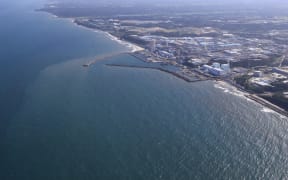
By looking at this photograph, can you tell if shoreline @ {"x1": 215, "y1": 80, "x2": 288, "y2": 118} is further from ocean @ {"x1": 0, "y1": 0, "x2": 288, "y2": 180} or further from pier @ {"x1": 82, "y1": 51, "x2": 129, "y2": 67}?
pier @ {"x1": 82, "y1": 51, "x2": 129, "y2": 67}

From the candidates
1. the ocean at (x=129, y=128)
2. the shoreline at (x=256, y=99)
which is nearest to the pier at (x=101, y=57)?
the ocean at (x=129, y=128)

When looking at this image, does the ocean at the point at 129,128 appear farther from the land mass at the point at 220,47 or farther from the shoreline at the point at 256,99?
the land mass at the point at 220,47

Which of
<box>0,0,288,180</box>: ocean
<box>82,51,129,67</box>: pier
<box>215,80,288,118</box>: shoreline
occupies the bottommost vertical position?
<box>0,0,288,180</box>: ocean

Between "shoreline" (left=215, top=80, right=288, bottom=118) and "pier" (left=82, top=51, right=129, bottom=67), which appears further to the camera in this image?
"pier" (left=82, top=51, right=129, bottom=67)

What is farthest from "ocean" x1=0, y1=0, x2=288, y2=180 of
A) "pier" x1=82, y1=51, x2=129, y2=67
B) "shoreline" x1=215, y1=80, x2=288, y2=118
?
"pier" x1=82, y1=51, x2=129, y2=67

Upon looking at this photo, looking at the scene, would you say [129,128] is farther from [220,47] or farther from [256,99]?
[220,47]

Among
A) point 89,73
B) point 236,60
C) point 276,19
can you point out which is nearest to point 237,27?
point 276,19

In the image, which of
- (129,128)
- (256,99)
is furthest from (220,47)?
(129,128)

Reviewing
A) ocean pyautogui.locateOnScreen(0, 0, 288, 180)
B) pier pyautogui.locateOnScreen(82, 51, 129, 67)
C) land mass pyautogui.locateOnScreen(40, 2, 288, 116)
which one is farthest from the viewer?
pier pyautogui.locateOnScreen(82, 51, 129, 67)

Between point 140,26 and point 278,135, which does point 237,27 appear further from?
point 278,135
